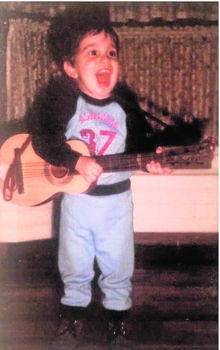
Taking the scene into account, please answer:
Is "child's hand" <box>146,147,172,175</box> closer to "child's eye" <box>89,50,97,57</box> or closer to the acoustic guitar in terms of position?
the acoustic guitar

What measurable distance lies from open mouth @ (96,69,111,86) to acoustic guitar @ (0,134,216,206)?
0.12 meters

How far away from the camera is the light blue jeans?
887 millimetres

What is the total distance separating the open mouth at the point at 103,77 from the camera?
865 millimetres

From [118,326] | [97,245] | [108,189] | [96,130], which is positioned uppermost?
[96,130]

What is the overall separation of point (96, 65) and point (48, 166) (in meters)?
0.22

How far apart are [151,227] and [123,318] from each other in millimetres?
427

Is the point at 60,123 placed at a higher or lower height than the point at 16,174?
higher

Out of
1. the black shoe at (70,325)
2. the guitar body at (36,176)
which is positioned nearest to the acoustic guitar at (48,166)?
the guitar body at (36,176)

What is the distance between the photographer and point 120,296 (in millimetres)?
914

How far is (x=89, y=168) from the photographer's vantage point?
0.85 metres

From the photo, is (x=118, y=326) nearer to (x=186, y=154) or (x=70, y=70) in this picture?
(x=186, y=154)

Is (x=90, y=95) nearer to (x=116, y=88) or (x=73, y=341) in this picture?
(x=116, y=88)

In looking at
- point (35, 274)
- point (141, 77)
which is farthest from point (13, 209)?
point (141, 77)

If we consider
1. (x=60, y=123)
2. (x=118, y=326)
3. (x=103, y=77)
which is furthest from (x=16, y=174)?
(x=118, y=326)
